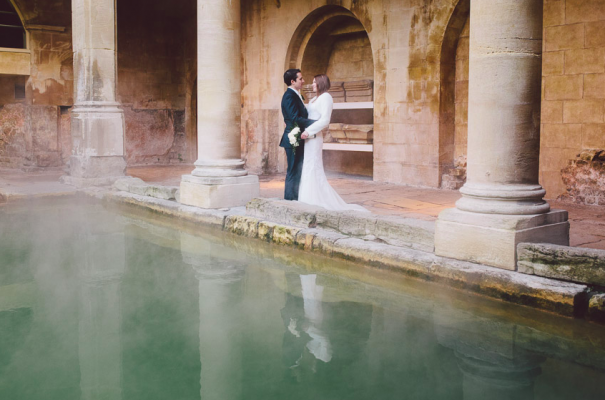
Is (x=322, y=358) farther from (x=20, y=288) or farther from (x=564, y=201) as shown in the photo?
(x=564, y=201)

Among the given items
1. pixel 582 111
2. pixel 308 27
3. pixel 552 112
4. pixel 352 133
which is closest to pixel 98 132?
pixel 352 133

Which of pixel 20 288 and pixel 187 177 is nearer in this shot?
pixel 20 288

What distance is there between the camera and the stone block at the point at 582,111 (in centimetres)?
809

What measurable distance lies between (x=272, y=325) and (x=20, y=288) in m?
2.17

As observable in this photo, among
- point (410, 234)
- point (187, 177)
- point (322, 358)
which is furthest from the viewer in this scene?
point (187, 177)

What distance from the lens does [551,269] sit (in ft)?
14.1

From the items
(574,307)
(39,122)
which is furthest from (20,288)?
(39,122)

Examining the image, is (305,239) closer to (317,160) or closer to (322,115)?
(317,160)

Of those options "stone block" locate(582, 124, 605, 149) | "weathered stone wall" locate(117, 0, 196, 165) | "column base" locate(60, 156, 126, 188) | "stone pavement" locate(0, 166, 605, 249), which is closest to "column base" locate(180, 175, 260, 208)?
"stone pavement" locate(0, 166, 605, 249)

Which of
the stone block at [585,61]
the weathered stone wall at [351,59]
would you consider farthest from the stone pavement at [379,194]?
the weathered stone wall at [351,59]

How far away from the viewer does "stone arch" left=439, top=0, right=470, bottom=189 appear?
9820 mm

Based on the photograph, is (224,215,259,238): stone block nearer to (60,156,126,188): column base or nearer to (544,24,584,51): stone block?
(60,156,126,188): column base

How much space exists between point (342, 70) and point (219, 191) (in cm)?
589

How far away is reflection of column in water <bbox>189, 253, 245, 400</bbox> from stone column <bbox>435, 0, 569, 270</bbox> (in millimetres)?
1784
